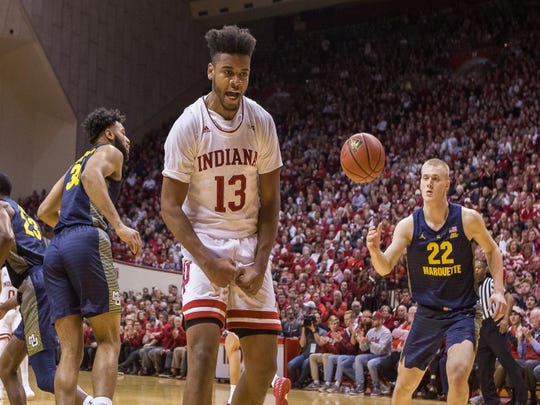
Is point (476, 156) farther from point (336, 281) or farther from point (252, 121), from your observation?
point (252, 121)

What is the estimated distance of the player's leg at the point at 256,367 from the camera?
3.50 metres

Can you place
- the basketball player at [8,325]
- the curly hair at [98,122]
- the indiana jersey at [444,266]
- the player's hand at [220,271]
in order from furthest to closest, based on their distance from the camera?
the basketball player at [8,325] < the indiana jersey at [444,266] < the curly hair at [98,122] < the player's hand at [220,271]

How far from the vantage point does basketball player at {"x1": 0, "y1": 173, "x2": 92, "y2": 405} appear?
198 inches

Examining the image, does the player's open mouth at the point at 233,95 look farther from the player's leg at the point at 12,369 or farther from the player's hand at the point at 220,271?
the player's leg at the point at 12,369

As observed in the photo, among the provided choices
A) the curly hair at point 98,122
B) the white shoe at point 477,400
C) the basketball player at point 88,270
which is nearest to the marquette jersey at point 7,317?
the curly hair at point 98,122

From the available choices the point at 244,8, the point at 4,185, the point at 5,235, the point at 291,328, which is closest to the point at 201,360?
the point at 5,235

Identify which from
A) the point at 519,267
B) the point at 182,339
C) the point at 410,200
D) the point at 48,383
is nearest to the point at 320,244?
the point at 410,200

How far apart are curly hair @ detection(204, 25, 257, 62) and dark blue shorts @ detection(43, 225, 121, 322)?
1526mm

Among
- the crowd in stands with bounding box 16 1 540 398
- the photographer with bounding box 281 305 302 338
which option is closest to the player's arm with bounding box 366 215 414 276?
the crowd in stands with bounding box 16 1 540 398

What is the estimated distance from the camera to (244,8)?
2544 centimetres

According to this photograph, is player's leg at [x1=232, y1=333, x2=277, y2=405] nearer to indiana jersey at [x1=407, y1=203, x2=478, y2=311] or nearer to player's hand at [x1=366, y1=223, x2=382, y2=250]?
player's hand at [x1=366, y1=223, x2=382, y2=250]

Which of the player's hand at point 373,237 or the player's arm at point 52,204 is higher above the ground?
the player's arm at point 52,204

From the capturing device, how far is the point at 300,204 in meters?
18.0

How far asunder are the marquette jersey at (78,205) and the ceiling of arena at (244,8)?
69.2 feet
